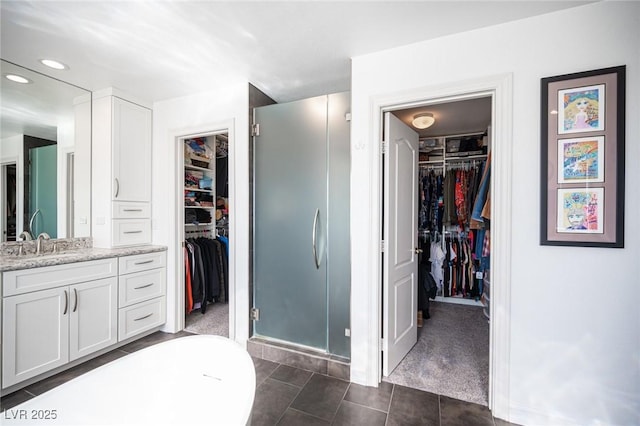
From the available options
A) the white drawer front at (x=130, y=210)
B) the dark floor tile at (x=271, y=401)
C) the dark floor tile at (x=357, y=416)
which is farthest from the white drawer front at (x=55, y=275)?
the dark floor tile at (x=357, y=416)

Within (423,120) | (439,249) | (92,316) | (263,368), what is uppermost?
(423,120)

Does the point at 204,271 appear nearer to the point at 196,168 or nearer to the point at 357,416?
the point at 196,168

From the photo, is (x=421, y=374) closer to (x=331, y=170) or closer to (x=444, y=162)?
(x=331, y=170)

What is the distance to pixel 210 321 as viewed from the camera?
3.07 m

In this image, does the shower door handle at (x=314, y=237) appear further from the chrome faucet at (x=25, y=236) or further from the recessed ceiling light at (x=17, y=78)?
the recessed ceiling light at (x=17, y=78)

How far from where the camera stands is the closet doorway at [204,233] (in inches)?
116

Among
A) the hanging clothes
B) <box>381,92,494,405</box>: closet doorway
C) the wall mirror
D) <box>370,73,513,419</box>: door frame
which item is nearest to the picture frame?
<box>370,73,513,419</box>: door frame

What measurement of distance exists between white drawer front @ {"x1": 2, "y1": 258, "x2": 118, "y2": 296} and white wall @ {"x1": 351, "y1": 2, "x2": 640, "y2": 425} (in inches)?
118

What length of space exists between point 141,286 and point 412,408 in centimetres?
256

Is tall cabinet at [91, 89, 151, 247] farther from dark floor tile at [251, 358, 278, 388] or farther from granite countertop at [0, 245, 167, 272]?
dark floor tile at [251, 358, 278, 388]

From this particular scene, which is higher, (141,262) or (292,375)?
(141,262)

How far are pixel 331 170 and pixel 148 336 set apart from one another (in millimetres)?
2524

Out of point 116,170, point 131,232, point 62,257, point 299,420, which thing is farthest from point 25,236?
point 299,420

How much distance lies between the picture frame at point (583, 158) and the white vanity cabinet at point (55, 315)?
3290 mm
